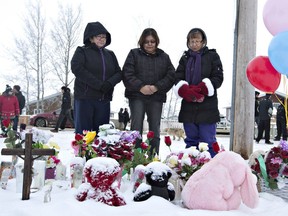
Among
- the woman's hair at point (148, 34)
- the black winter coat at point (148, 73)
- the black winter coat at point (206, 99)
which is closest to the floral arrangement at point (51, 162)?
the black winter coat at point (148, 73)

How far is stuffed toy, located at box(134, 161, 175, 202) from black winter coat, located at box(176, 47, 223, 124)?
1197 mm

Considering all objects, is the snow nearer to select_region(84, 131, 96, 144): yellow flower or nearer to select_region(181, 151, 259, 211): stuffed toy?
select_region(181, 151, 259, 211): stuffed toy

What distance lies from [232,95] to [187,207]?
2.50 m

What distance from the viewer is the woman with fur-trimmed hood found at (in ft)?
10.8

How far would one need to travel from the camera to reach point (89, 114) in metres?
3.31

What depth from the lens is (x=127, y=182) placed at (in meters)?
2.66

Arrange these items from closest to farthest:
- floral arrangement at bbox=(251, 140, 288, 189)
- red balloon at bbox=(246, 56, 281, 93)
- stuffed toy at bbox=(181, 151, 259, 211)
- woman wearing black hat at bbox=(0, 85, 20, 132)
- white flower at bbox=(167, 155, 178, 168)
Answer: stuffed toy at bbox=(181, 151, 259, 211) < white flower at bbox=(167, 155, 178, 168) < floral arrangement at bbox=(251, 140, 288, 189) < red balloon at bbox=(246, 56, 281, 93) < woman wearing black hat at bbox=(0, 85, 20, 132)

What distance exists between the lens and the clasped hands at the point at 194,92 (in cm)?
307

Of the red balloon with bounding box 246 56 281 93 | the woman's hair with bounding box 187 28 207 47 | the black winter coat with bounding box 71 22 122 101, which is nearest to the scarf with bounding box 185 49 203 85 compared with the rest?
the woman's hair with bounding box 187 28 207 47

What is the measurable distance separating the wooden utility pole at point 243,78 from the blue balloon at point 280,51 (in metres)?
1.57

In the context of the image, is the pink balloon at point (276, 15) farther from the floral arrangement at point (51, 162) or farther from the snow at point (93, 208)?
the floral arrangement at point (51, 162)

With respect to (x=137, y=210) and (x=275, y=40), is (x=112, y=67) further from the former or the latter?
(x=137, y=210)

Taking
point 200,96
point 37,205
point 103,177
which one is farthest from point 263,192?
point 37,205

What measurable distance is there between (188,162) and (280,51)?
103 centimetres
